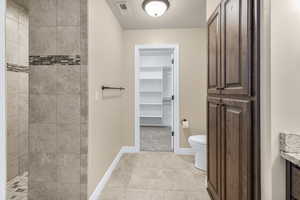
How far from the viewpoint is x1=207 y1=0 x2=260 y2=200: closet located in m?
1.21

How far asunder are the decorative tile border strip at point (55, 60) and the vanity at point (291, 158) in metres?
1.85

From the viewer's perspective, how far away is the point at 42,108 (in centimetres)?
199

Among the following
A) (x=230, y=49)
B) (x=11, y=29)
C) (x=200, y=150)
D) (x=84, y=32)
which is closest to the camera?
(x=230, y=49)

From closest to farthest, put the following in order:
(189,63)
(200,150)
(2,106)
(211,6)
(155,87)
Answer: (2,106)
(211,6)
(200,150)
(189,63)
(155,87)

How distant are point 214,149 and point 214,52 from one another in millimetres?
997

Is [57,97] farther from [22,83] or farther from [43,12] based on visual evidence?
[22,83]

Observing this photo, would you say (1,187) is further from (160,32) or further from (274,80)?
(160,32)

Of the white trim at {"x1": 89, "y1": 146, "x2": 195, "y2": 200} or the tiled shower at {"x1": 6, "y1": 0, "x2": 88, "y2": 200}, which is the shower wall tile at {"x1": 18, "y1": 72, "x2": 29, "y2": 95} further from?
the white trim at {"x1": 89, "y1": 146, "x2": 195, "y2": 200}

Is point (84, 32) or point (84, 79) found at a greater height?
point (84, 32)

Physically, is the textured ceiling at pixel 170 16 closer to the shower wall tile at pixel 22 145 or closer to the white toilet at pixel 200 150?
the white toilet at pixel 200 150

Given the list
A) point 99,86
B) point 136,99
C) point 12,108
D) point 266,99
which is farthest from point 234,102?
point 12,108

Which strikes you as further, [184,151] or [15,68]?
[184,151]

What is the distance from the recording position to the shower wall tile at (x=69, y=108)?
1957 millimetres

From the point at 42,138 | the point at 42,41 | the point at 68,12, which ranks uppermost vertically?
the point at 68,12
